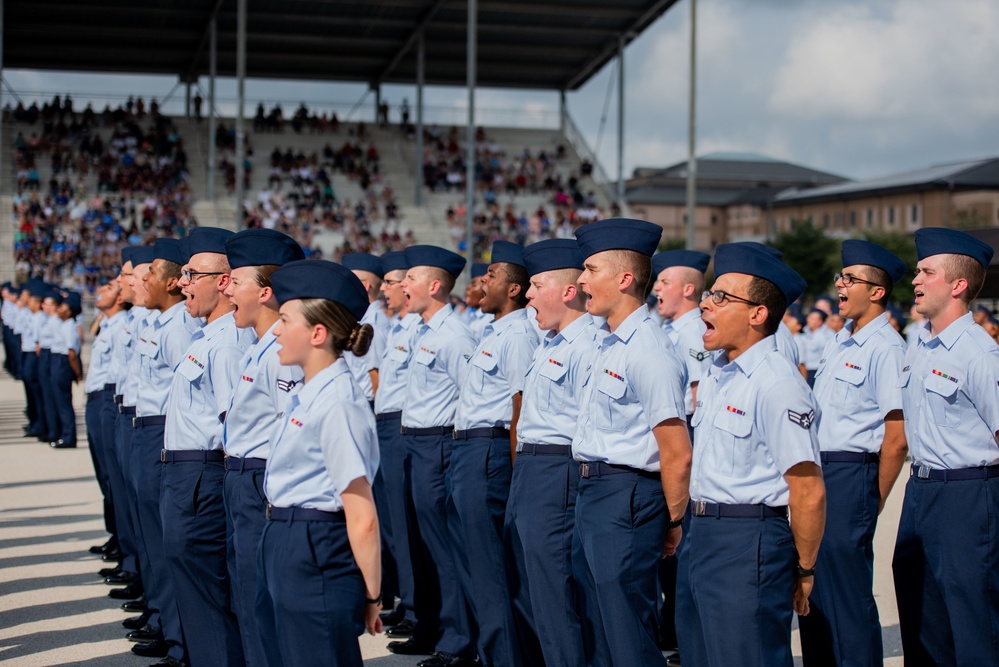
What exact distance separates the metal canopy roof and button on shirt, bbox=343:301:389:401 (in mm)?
25372

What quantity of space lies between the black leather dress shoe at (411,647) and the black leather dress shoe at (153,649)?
4.13 ft

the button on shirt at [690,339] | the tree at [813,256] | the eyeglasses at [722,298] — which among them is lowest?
the button on shirt at [690,339]

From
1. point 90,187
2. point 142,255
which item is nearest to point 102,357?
point 142,255

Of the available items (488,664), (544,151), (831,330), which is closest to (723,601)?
(488,664)

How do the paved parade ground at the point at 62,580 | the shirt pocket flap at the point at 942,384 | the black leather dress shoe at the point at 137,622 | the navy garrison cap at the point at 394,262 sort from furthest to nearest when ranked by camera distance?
the navy garrison cap at the point at 394,262 → the black leather dress shoe at the point at 137,622 → the paved parade ground at the point at 62,580 → the shirt pocket flap at the point at 942,384

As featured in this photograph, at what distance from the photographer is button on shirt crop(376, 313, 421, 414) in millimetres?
7449

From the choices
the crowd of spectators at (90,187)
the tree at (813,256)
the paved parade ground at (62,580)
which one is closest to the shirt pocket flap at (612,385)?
the paved parade ground at (62,580)

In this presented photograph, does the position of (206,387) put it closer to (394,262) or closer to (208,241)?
(208,241)

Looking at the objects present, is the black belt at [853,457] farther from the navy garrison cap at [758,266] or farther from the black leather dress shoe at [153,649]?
the black leather dress shoe at [153,649]

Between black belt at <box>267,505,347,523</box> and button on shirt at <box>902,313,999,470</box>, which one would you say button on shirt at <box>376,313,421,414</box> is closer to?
button on shirt at <box>902,313,999,470</box>

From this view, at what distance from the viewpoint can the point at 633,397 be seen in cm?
466

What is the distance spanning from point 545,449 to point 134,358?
3003 mm

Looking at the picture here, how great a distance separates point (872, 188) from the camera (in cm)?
7306

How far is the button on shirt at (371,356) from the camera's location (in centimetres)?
830
